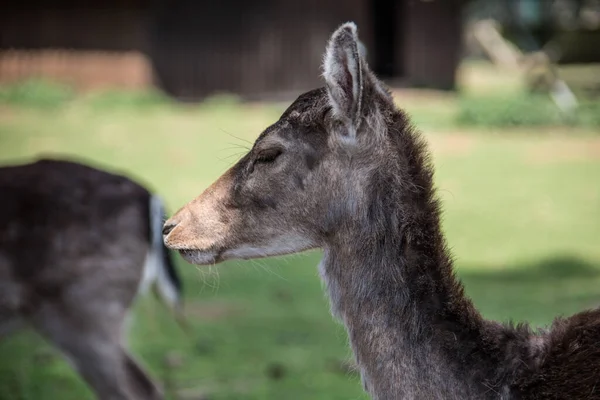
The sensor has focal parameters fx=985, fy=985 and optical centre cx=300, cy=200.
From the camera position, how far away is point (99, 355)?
5.73 metres

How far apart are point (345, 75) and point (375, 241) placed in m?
0.60

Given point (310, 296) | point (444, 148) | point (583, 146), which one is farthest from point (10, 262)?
point (583, 146)

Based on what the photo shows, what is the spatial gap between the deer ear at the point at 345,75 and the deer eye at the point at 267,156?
11.6 inches

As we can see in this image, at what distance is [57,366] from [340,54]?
508cm

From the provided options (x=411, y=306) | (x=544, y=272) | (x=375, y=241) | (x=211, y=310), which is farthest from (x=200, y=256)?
(x=544, y=272)

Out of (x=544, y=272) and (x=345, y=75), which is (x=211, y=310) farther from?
(x=345, y=75)

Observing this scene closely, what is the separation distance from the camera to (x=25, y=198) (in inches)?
238

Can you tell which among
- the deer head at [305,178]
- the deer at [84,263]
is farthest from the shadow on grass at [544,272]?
the deer head at [305,178]

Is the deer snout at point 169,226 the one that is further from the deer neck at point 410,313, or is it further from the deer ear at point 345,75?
the deer ear at point 345,75

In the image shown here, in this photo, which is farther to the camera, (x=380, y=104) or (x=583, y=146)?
(x=583, y=146)

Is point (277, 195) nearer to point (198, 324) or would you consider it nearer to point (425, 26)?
point (198, 324)

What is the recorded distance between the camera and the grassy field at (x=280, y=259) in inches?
289

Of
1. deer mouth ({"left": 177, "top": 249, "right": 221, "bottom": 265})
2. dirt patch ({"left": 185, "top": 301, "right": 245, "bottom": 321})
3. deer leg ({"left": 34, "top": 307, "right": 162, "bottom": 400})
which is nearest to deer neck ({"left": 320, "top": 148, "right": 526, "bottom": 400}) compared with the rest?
deer mouth ({"left": 177, "top": 249, "right": 221, "bottom": 265})

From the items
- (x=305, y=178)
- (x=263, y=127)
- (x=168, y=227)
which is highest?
(x=305, y=178)
